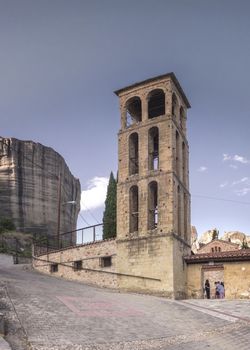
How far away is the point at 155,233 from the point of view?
93.2 feet

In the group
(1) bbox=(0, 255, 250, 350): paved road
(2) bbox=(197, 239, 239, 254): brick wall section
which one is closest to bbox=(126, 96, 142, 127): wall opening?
(1) bbox=(0, 255, 250, 350): paved road

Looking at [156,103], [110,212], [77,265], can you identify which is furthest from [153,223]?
[110,212]

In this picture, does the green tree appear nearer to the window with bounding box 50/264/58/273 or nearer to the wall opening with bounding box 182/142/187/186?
the window with bounding box 50/264/58/273

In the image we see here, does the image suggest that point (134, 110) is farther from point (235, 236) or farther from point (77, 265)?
point (235, 236)

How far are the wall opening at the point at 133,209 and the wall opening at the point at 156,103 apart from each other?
6603mm

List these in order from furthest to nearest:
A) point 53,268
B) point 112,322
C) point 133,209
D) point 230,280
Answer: point 53,268 < point 133,209 < point 230,280 < point 112,322

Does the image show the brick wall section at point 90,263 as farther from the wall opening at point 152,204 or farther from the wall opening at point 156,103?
the wall opening at point 156,103

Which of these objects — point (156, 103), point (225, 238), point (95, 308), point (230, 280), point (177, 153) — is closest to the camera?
point (95, 308)

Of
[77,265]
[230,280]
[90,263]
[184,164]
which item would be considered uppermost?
[184,164]

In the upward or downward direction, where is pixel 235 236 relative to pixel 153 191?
downward

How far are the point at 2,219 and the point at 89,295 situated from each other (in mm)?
35411

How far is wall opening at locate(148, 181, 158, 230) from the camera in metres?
29.5

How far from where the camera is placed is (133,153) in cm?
3200

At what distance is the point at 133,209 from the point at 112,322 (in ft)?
48.0
